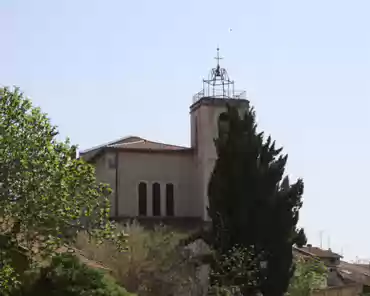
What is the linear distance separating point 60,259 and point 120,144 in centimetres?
2209

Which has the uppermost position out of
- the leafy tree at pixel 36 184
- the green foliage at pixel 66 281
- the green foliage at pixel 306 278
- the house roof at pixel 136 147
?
the house roof at pixel 136 147

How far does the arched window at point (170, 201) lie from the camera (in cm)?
3766

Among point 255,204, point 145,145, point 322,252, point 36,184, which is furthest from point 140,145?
point 36,184

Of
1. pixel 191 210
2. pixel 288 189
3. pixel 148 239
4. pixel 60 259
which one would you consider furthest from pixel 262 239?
pixel 60 259

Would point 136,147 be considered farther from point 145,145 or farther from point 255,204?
point 255,204

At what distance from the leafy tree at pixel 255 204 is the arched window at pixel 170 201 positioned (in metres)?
8.50

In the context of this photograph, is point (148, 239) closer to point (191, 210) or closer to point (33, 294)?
point (191, 210)

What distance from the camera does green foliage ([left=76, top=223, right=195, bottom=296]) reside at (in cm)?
2584

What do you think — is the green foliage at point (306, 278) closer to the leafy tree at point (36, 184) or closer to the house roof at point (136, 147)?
the house roof at point (136, 147)

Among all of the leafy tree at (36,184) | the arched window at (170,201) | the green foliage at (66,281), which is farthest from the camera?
the arched window at (170,201)

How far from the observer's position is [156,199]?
1480 inches

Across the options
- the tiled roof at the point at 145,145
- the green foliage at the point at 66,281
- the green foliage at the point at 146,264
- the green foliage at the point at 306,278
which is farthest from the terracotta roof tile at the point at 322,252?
the green foliage at the point at 66,281

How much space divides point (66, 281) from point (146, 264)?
11781 mm

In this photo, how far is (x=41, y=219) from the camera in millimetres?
14820
